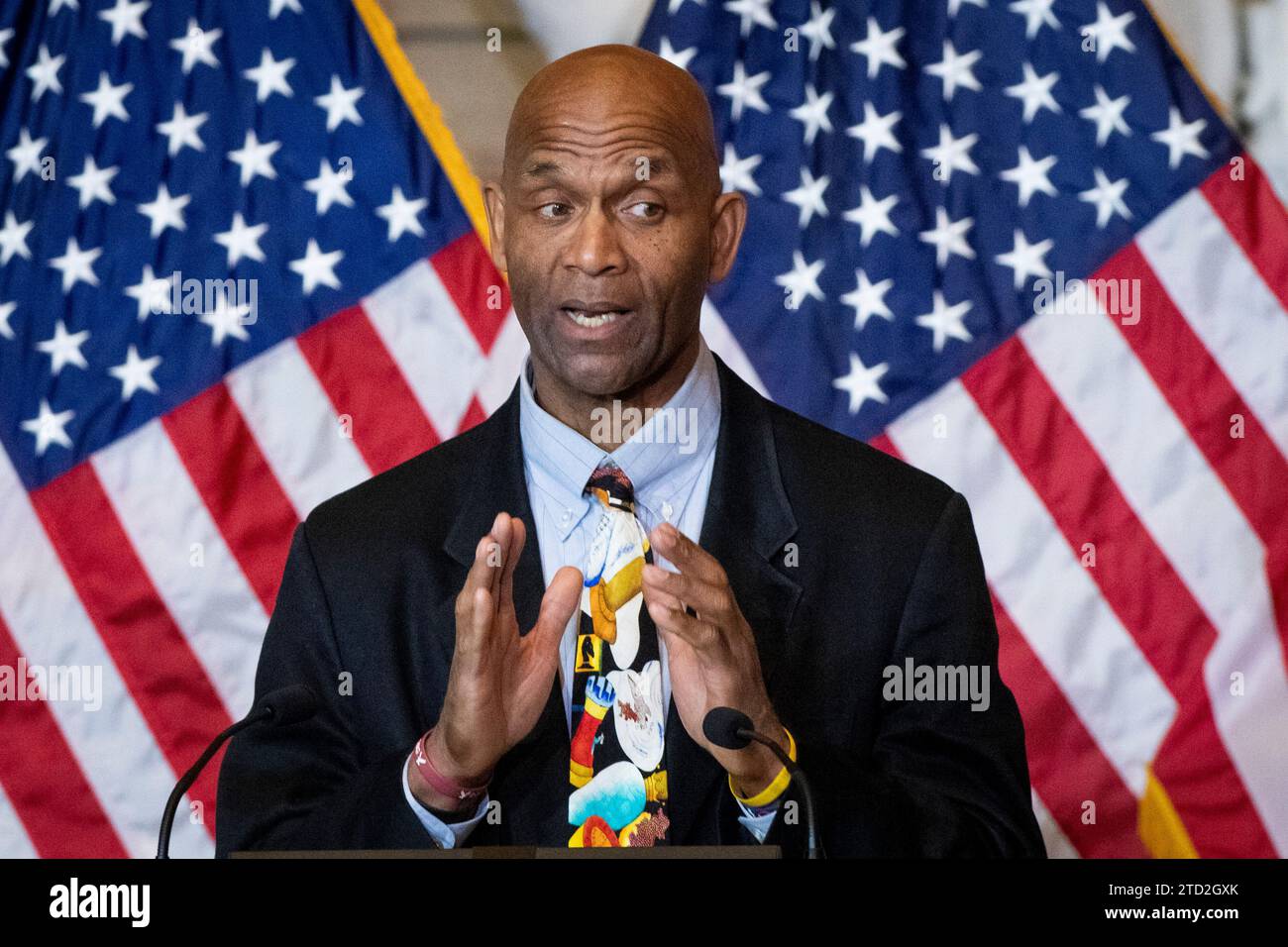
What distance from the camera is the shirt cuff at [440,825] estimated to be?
2.16 metres

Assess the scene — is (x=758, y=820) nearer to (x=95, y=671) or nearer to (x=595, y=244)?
(x=595, y=244)

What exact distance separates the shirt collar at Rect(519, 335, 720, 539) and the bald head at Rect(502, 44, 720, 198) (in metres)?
0.38

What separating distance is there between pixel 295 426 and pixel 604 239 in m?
1.00

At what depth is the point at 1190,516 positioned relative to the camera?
10.2 ft

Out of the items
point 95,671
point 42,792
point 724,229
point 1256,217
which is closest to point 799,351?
point 724,229

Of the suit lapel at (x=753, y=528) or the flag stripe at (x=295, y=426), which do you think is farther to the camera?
the flag stripe at (x=295, y=426)

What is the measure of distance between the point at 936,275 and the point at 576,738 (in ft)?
4.35

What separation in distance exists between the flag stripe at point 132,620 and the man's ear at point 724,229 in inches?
54.7

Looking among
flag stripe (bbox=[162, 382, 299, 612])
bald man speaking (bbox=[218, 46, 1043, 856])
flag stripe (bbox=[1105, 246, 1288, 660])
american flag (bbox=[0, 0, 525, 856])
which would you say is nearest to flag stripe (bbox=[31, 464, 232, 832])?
american flag (bbox=[0, 0, 525, 856])

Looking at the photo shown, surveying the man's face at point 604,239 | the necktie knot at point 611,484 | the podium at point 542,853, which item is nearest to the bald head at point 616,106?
the man's face at point 604,239

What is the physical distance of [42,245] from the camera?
3305mm

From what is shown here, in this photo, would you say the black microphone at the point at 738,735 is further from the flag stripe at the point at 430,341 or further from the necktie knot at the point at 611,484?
the flag stripe at the point at 430,341

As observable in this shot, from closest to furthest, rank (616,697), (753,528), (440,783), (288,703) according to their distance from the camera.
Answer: (288,703), (440,783), (616,697), (753,528)

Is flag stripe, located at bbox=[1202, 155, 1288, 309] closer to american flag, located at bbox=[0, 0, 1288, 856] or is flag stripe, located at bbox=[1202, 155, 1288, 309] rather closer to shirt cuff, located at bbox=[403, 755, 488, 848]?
american flag, located at bbox=[0, 0, 1288, 856]
